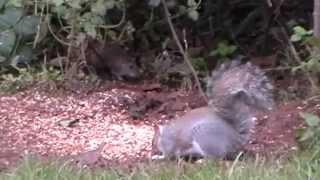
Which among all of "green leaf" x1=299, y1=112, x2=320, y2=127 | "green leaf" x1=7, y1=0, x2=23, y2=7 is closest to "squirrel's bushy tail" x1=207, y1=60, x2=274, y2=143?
"green leaf" x1=299, y1=112, x2=320, y2=127

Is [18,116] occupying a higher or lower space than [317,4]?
lower

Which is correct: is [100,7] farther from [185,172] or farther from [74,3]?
[185,172]

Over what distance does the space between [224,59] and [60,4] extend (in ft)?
4.53

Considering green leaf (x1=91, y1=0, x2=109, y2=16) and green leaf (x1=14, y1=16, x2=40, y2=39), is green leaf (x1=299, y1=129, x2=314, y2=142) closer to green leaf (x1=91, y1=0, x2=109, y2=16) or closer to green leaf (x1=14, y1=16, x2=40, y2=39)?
green leaf (x1=91, y1=0, x2=109, y2=16)

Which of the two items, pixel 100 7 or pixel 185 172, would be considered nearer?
pixel 185 172

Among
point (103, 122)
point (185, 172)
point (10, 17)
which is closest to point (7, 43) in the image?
point (10, 17)

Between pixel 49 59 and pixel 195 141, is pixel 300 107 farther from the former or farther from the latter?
pixel 49 59

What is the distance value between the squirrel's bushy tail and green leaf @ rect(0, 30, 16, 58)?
7.10ft

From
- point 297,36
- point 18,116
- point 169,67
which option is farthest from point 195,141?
point 169,67

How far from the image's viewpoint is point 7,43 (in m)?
6.91

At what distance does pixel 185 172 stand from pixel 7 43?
2.47m

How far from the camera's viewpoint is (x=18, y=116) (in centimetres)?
588

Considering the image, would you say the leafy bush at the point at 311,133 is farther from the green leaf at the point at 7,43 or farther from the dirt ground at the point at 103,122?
the green leaf at the point at 7,43

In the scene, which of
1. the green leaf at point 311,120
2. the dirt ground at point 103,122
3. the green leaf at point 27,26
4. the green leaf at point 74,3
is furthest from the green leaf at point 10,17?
the green leaf at point 311,120
